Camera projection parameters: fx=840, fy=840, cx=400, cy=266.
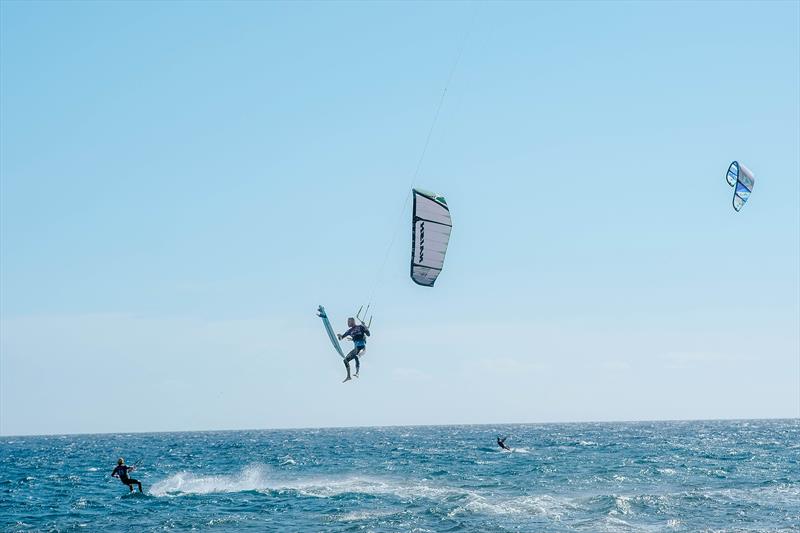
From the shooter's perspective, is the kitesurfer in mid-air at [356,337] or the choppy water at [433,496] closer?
the kitesurfer in mid-air at [356,337]

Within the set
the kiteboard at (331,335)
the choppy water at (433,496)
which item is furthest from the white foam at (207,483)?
the kiteboard at (331,335)

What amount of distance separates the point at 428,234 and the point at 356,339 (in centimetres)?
288

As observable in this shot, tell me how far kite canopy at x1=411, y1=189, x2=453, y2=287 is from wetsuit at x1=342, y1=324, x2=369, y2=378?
1730 millimetres

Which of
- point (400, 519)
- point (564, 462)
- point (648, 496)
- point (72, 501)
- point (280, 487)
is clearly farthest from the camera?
point (564, 462)

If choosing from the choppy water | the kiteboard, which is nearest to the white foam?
the choppy water

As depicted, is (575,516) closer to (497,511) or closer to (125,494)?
(497,511)

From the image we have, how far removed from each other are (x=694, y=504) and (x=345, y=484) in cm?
1579

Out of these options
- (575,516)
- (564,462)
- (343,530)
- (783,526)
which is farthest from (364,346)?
(564,462)

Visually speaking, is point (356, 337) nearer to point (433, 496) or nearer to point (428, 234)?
point (428, 234)

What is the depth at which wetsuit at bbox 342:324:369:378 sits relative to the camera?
18.5 meters

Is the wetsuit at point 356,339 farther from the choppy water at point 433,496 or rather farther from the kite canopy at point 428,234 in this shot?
the choppy water at point 433,496

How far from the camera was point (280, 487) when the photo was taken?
38.5 meters

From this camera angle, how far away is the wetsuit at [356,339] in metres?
18.5

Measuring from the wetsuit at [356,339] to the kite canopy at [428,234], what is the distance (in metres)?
1.73
